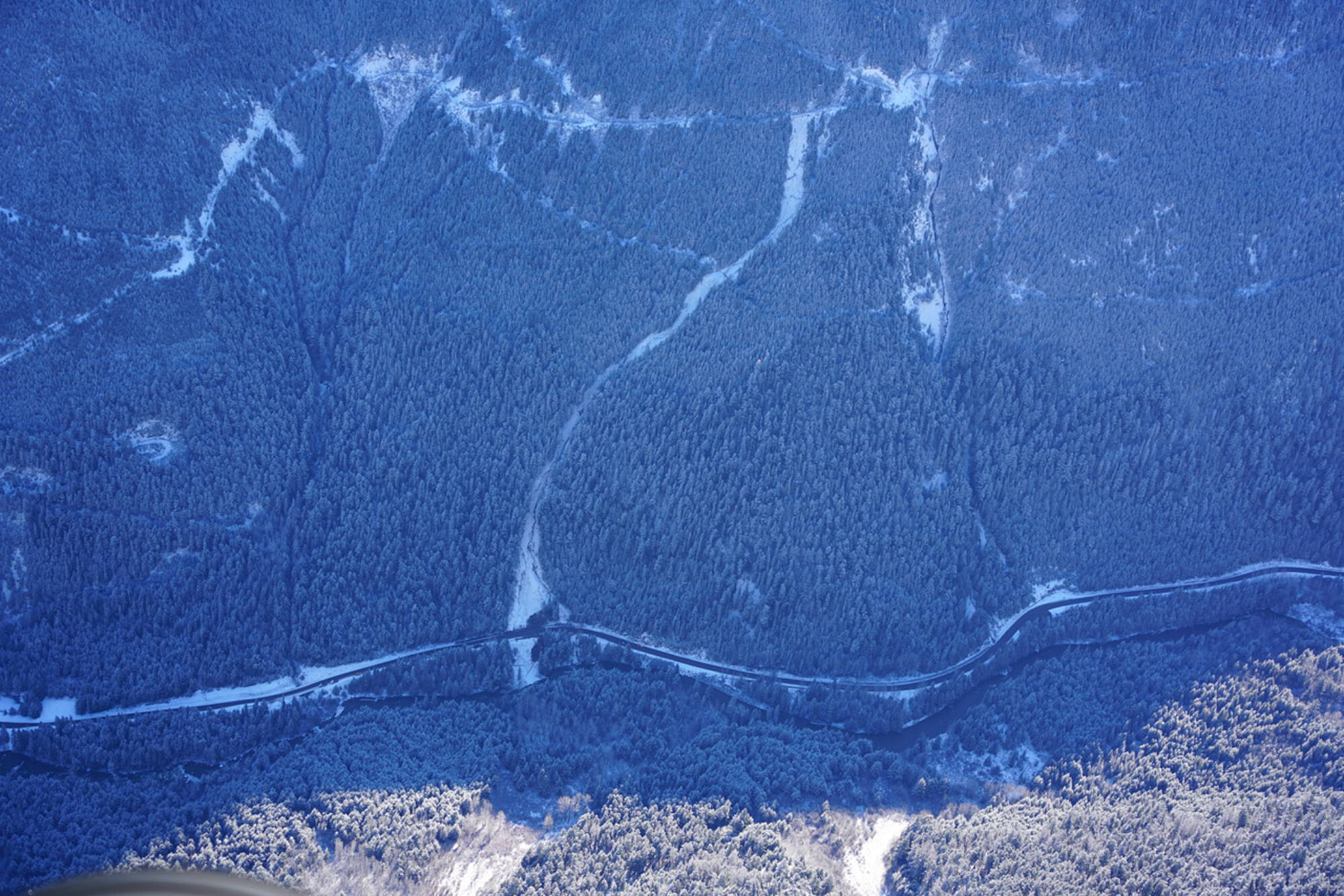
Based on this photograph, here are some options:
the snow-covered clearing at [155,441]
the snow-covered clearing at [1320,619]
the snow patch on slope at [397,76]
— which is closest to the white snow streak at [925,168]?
the snow-covered clearing at [1320,619]

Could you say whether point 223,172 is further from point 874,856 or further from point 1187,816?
point 1187,816

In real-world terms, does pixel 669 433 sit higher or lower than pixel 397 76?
lower

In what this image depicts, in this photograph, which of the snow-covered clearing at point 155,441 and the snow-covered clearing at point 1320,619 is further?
the snow-covered clearing at point 1320,619

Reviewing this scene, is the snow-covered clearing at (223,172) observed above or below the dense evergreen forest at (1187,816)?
above

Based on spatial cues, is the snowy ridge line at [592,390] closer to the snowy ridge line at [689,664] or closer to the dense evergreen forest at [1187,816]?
the snowy ridge line at [689,664]

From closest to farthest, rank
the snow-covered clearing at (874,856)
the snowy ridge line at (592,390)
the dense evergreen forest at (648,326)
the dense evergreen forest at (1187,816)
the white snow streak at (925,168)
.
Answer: the dense evergreen forest at (1187,816) → the snow-covered clearing at (874,856) → the dense evergreen forest at (648,326) → the snowy ridge line at (592,390) → the white snow streak at (925,168)

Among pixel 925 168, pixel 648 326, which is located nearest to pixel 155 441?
pixel 648 326

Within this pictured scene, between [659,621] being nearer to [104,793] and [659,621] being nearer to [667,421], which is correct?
[667,421]

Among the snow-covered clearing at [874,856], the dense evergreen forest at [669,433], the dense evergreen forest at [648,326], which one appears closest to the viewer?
the snow-covered clearing at [874,856]

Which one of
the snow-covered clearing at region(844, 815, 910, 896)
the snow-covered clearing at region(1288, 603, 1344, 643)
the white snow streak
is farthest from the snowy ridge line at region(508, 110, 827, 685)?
the snow-covered clearing at region(1288, 603, 1344, 643)
